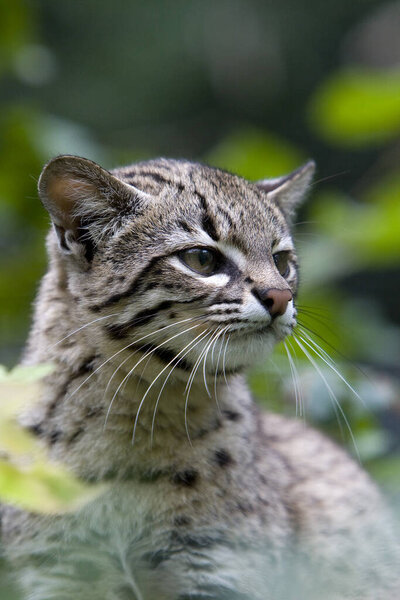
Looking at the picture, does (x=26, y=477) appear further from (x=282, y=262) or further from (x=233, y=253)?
(x=282, y=262)

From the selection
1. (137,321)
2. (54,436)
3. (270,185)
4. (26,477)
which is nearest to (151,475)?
(54,436)

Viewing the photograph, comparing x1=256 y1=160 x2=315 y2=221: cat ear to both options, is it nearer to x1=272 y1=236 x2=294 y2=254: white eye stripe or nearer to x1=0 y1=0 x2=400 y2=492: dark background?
x1=272 y1=236 x2=294 y2=254: white eye stripe

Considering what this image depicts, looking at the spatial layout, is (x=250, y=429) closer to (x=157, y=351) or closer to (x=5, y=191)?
(x=157, y=351)

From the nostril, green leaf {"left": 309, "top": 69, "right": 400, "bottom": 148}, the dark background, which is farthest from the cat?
green leaf {"left": 309, "top": 69, "right": 400, "bottom": 148}

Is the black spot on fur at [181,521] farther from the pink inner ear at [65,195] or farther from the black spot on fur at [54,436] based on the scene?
the pink inner ear at [65,195]

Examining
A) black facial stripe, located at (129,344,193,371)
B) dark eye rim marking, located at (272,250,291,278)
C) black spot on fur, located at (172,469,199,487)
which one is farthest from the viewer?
dark eye rim marking, located at (272,250,291,278)

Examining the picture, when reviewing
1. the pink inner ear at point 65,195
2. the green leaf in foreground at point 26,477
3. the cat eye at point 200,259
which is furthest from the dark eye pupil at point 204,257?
the green leaf in foreground at point 26,477

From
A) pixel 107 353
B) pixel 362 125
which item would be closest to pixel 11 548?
pixel 107 353
